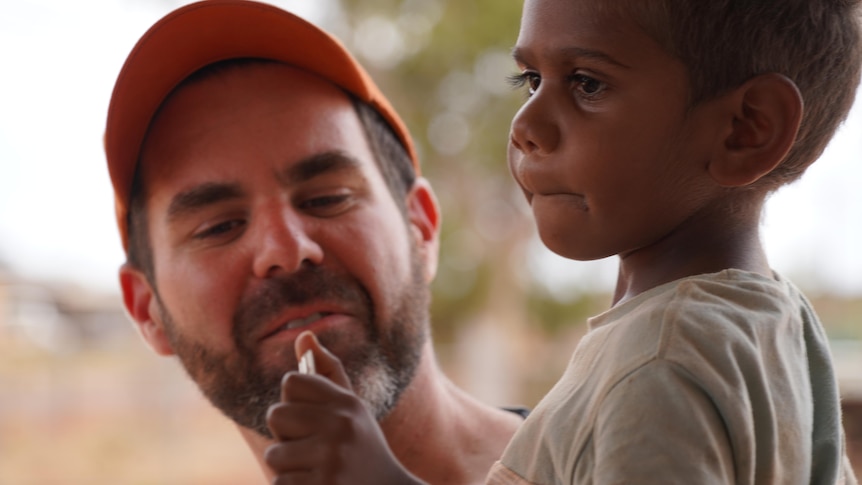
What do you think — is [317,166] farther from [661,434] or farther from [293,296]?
[661,434]

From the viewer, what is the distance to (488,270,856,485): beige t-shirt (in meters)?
0.64

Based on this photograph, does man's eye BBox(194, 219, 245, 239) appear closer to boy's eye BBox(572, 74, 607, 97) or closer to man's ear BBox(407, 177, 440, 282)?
man's ear BBox(407, 177, 440, 282)

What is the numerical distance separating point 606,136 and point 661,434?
23 centimetres

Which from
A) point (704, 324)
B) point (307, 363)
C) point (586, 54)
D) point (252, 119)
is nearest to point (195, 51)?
point (252, 119)

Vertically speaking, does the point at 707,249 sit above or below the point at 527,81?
below

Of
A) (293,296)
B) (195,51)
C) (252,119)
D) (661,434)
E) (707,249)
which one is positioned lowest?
(661,434)

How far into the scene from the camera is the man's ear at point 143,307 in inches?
62.9

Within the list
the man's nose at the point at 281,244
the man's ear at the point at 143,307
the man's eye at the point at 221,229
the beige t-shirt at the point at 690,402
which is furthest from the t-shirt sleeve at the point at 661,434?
the man's ear at the point at 143,307

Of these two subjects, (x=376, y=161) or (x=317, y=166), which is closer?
(x=317, y=166)

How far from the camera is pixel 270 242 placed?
4.39 feet

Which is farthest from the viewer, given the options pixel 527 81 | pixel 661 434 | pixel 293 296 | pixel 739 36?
pixel 293 296

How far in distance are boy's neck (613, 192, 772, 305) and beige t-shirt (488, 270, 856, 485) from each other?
0.03 m

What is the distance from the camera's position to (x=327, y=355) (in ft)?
2.87

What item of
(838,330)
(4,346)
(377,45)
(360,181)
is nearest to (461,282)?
(377,45)
